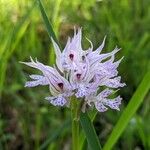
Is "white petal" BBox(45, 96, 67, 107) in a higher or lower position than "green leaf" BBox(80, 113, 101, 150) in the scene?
higher

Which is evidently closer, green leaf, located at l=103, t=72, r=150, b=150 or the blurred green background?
green leaf, located at l=103, t=72, r=150, b=150

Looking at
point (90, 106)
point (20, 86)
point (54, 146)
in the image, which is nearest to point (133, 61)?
point (20, 86)

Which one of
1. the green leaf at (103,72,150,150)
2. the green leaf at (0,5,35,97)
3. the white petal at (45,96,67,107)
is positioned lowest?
the green leaf at (103,72,150,150)

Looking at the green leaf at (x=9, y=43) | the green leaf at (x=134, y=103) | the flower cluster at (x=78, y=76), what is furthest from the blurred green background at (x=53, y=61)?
the flower cluster at (x=78, y=76)

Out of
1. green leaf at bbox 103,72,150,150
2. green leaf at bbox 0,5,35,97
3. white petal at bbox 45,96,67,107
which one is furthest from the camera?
green leaf at bbox 0,5,35,97

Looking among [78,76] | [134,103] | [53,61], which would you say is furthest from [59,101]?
[53,61]

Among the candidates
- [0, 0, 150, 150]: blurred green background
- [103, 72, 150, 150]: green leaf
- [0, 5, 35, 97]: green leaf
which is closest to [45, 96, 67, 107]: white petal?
[103, 72, 150, 150]: green leaf

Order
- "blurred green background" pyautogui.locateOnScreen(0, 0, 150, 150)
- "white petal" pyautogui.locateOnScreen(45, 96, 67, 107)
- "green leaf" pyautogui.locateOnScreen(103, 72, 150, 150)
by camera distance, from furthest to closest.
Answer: "blurred green background" pyautogui.locateOnScreen(0, 0, 150, 150) → "green leaf" pyautogui.locateOnScreen(103, 72, 150, 150) → "white petal" pyautogui.locateOnScreen(45, 96, 67, 107)

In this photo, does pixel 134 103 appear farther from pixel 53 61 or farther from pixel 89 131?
pixel 53 61

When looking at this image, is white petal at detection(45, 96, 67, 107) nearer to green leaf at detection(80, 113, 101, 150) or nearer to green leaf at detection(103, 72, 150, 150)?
green leaf at detection(80, 113, 101, 150)

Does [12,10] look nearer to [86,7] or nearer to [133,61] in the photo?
[86,7]
